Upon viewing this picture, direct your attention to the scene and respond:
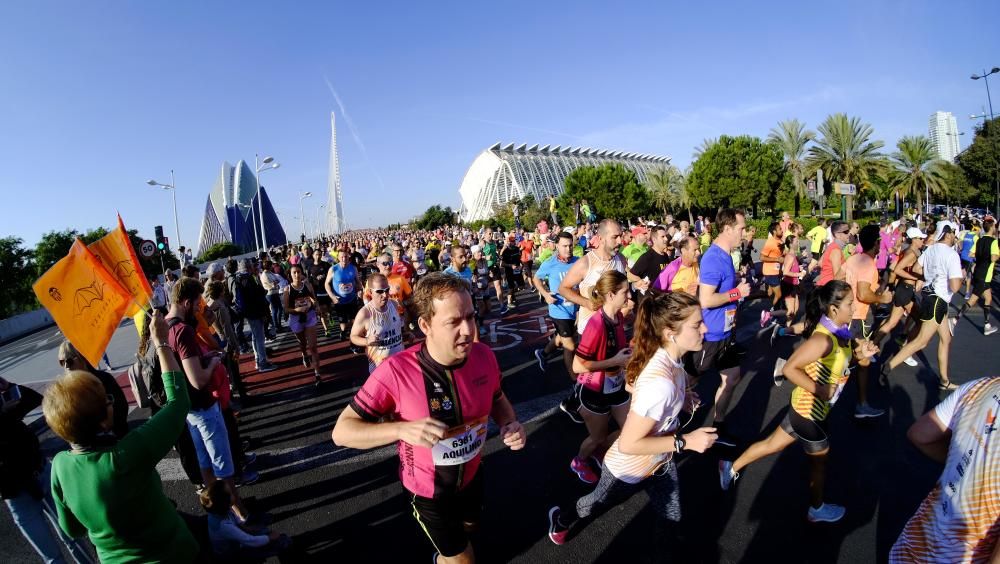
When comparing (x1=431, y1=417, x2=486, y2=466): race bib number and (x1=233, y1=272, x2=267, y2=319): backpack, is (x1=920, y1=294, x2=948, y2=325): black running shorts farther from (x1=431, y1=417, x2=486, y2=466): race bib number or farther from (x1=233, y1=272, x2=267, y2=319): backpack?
(x1=233, y1=272, x2=267, y2=319): backpack

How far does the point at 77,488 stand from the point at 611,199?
188 feet

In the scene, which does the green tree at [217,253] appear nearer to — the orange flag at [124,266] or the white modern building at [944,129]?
the orange flag at [124,266]

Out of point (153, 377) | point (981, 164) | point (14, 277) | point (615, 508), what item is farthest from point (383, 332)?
point (981, 164)

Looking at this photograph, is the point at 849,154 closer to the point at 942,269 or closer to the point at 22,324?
the point at 942,269

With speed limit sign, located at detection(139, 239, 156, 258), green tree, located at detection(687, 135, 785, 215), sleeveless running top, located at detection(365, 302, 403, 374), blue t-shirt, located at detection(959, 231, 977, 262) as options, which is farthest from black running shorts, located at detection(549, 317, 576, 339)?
green tree, located at detection(687, 135, 785, 215)

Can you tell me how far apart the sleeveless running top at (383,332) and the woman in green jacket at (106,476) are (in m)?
2.60

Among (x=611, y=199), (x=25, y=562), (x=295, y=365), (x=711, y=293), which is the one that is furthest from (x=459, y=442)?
(x=611, y=199)

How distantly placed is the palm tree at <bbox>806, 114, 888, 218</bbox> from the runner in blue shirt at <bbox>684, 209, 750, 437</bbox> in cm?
3963

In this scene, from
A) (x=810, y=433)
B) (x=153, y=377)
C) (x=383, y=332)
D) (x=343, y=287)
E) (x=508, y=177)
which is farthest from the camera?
(x=508, y=177)

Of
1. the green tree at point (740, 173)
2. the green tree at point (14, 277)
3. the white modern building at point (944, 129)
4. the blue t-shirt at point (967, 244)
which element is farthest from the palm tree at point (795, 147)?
the white modern building at point (944, 129)

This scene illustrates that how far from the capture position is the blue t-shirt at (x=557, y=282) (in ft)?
19.8

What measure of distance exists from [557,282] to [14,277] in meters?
31.6

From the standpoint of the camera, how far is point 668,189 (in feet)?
189

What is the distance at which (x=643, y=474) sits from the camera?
263 centimetres
